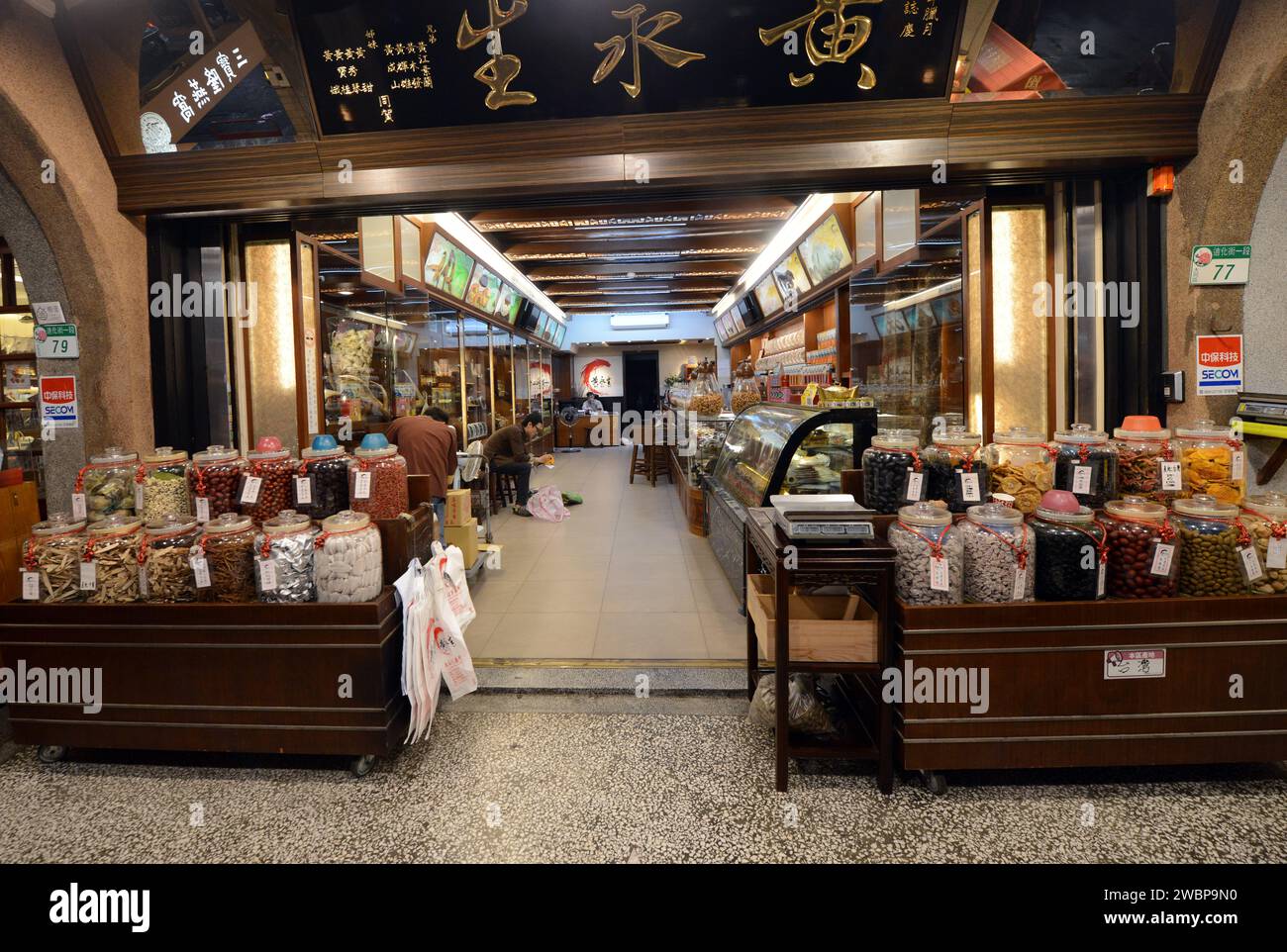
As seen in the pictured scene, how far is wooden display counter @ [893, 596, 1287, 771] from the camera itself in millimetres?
2268

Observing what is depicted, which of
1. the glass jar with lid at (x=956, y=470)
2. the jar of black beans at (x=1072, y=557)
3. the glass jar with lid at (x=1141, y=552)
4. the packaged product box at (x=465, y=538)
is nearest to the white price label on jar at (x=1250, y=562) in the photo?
the glass jar with lid at (x=1141, y=552)

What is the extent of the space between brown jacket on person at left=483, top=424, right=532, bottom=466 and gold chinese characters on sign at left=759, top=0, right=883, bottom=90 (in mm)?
5360

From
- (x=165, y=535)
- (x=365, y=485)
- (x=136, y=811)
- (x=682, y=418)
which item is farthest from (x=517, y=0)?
(x=682, y=418)

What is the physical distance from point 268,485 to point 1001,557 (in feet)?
9.74

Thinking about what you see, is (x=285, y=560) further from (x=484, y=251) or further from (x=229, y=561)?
(x=484, y=251)

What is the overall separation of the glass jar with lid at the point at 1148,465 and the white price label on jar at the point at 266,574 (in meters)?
3.43

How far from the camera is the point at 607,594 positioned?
186 inches

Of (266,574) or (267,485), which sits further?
(267,485)

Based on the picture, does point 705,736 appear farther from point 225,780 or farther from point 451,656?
point 225,780

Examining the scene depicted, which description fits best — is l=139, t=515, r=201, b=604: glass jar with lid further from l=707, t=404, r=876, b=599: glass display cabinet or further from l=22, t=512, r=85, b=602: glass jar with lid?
l=707, t=404, r=876, b=599: glass display cabinet

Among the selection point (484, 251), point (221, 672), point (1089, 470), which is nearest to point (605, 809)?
point (221, 672)

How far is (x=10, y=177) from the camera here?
3213 mm

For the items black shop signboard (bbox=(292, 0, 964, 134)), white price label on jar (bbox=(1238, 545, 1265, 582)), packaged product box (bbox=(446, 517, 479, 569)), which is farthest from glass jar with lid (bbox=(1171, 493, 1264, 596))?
packaged product box (bbox=(446, 517, 479, 569))

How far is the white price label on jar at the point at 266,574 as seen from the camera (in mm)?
2486
